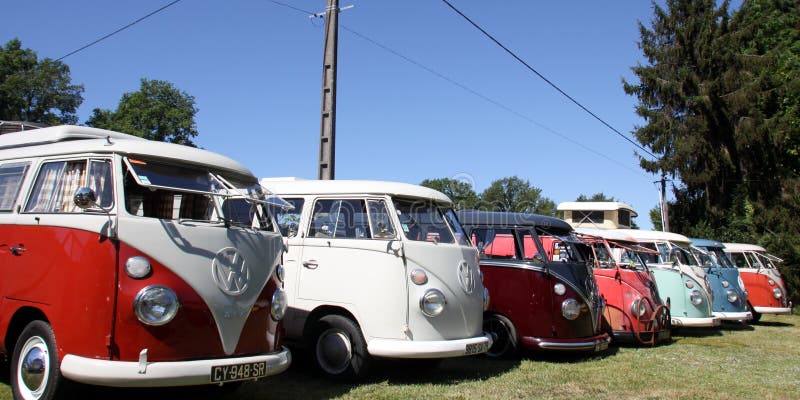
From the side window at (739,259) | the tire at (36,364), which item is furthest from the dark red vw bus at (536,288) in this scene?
the side window at (739,259)

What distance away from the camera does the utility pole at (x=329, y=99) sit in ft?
38.1

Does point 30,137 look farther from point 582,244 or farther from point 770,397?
point 770,397

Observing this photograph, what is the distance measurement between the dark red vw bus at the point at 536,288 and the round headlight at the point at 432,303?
243cm

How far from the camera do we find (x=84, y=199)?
16.2 ft

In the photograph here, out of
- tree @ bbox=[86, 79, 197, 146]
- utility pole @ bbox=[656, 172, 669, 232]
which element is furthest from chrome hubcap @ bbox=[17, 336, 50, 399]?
tree @ bbox=[86, 79, 197, 146]

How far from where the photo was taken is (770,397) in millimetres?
7445

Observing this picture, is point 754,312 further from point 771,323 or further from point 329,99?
point 329,99

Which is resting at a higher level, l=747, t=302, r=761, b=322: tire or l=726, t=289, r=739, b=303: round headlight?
l=726, t=289, r=739, b=303: round headlight

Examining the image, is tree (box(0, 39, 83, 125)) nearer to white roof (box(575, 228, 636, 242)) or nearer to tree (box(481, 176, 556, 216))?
white roof (box(575, 228, 636, 242))

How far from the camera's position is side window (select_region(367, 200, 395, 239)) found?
7.49 m

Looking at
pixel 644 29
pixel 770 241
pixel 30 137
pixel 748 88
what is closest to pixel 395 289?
pixel 30 137

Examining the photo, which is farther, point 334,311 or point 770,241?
point 770,241

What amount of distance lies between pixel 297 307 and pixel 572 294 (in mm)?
3987

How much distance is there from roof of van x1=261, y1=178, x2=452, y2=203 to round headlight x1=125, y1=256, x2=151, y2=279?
8.91 ft
